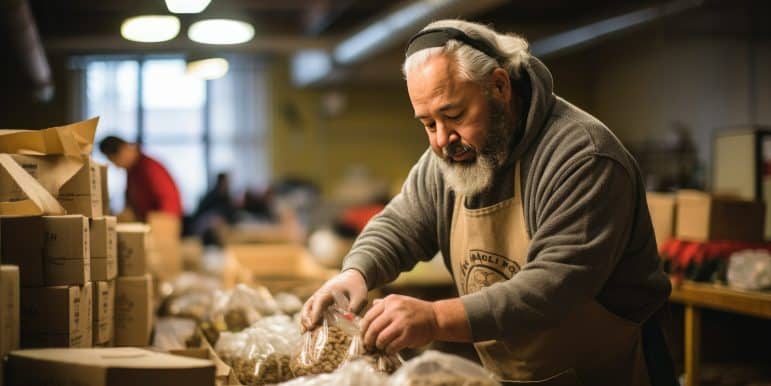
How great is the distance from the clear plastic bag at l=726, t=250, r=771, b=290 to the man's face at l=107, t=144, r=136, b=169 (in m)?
4.54

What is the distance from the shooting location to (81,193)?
2.25 meters

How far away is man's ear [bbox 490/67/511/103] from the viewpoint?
1.98 m

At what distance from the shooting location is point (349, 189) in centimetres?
1454

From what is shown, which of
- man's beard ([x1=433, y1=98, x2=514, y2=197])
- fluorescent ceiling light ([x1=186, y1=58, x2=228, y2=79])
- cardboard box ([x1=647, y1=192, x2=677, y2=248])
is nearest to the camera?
man's beard ([x1=433, y1=98, x2=514, y2=197])

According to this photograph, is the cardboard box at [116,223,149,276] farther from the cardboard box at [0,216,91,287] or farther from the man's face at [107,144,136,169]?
the man's face at [107,144,136,169]

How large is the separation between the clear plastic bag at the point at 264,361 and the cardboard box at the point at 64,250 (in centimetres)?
43

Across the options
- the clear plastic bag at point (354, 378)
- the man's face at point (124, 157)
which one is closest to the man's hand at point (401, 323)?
the clear plastic bag at point (354, 378)

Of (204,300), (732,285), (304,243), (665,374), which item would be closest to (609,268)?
(665,374)

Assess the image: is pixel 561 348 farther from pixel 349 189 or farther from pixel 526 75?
pixel 349 189

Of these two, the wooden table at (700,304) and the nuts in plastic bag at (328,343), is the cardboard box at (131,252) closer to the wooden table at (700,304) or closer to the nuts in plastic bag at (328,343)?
the nuts in plastic bag at (328,343)

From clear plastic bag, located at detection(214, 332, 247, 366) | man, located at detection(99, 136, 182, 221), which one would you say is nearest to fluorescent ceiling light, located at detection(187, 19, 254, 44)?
man, located at detection(99, 136, 182, 221)

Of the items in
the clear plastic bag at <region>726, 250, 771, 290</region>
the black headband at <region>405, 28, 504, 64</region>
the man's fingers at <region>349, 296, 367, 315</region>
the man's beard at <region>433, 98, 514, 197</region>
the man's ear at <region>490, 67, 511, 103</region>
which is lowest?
the clear plastic bag at <region>726, 250, 771, 290</region>

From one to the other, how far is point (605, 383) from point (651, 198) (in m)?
2.61

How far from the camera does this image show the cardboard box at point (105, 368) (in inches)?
58.5
